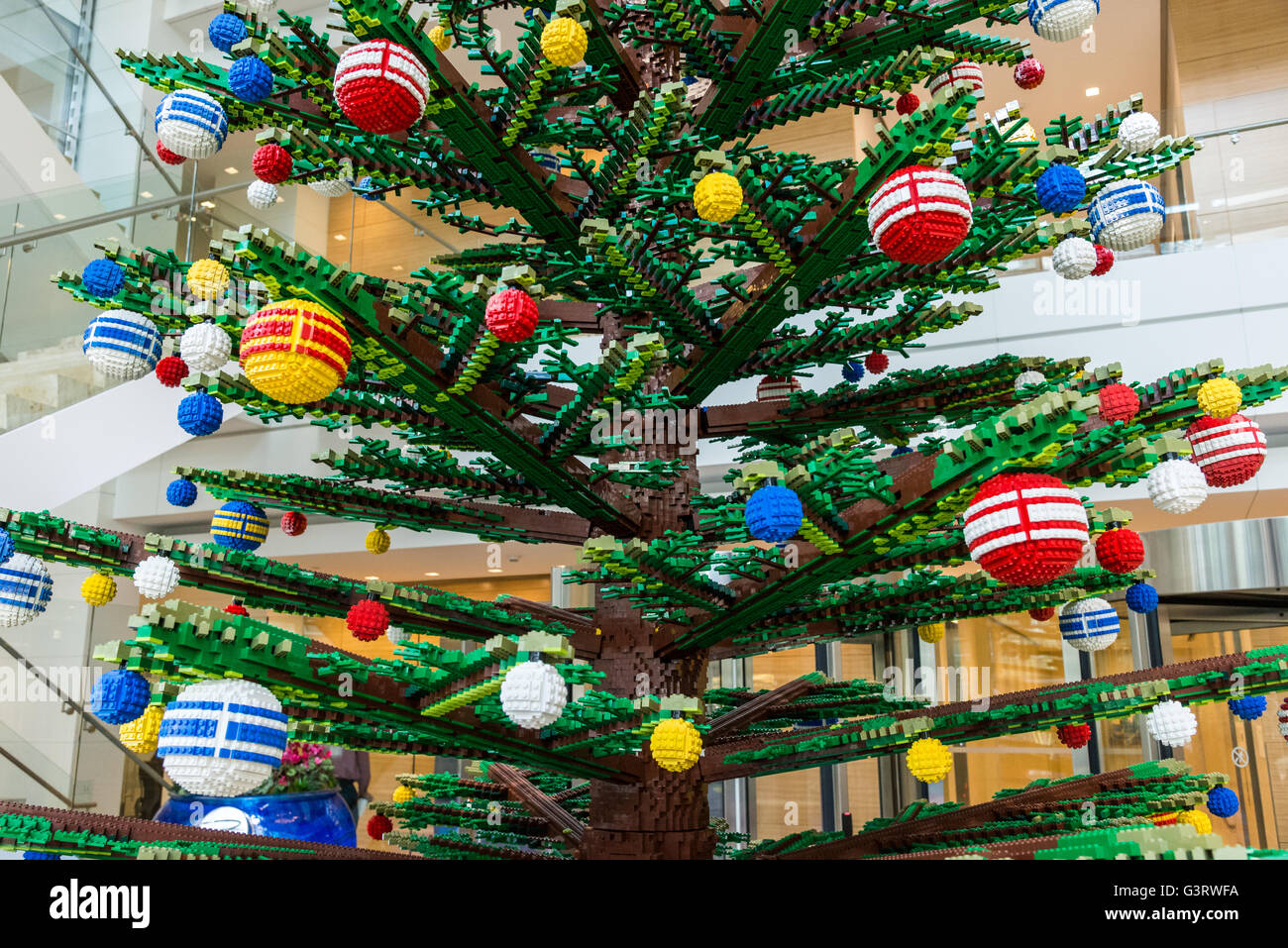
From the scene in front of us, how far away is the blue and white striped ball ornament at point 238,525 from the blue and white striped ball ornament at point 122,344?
0.51 metres

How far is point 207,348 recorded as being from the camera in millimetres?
1920

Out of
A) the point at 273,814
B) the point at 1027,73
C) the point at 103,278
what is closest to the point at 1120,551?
the point at 1027,73

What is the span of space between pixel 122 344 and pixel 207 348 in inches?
20.6

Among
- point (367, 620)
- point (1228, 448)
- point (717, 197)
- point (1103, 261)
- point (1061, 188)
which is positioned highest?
point (1103, 261)

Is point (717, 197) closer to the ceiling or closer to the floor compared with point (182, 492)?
closer to the ceiling

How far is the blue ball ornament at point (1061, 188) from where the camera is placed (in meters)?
1.75

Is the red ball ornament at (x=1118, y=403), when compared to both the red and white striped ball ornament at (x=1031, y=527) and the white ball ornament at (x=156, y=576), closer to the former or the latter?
the red and white striped ball ornament at (x=1031, y=527)

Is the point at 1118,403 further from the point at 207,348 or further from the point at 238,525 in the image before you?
the point at 238,525

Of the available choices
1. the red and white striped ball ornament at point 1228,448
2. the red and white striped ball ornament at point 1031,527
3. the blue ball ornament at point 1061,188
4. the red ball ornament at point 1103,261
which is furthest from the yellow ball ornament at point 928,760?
the red ball ornament at point 1103,261

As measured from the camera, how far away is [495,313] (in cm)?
152

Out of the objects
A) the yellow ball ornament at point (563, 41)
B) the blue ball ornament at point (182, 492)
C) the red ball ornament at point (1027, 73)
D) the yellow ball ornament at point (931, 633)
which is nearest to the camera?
the yellow ball ornament at point (563, 41)
